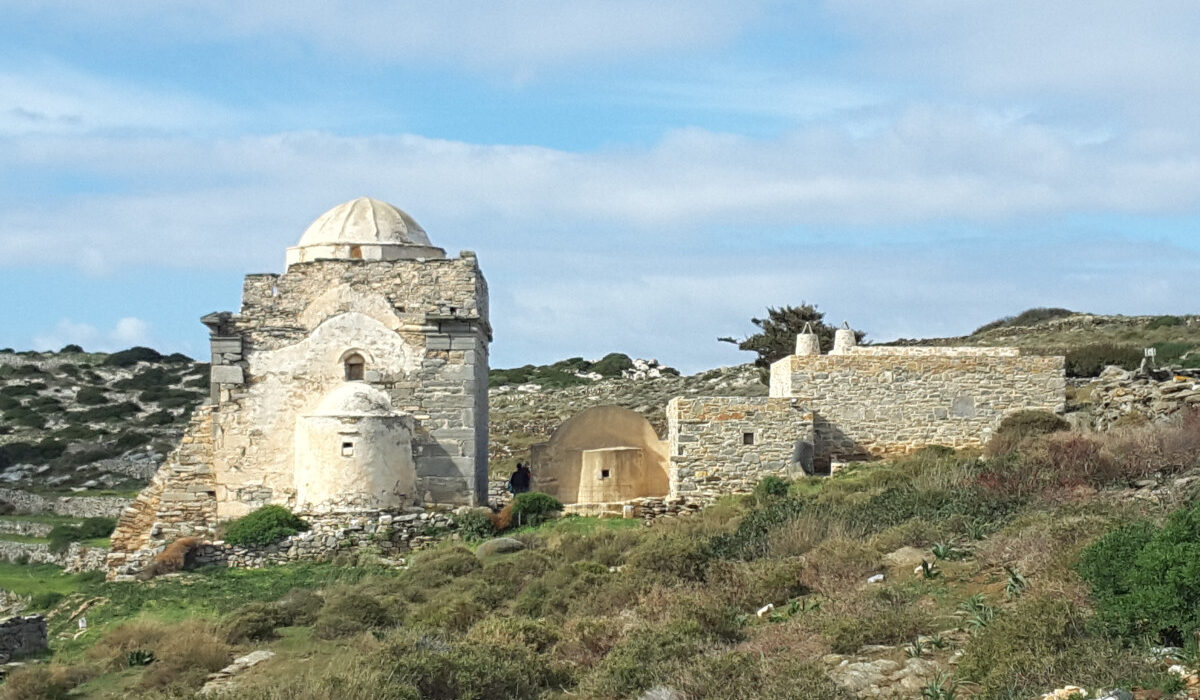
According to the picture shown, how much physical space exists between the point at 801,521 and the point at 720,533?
6.11 feet

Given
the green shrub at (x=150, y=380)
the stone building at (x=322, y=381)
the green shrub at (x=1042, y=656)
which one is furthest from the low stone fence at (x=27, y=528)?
the green shrub at (x=150, y=380)

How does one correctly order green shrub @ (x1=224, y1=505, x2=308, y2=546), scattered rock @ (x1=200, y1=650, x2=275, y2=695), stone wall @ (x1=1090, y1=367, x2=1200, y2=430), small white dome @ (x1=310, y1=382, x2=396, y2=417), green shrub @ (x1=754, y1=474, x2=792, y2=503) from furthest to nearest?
small white dome @ (x1=310, y1=382, x2=396, y2=417), green shrub @ (x1=754, y1=474, x2=792, y2=503), green shrub @ (x1=224, y1=505, x2=308, y2=546), stone wall @ (x1=1090, y1=367, x2=1200, y2=430), scattered rock @ (x1=200, y1=650, x2=275, y2=695)

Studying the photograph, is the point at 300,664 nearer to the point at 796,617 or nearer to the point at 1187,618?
the point at 796,617

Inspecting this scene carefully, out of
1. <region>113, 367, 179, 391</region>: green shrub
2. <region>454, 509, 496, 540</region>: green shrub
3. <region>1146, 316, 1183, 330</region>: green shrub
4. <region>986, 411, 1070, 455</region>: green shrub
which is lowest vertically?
<region>454, 509, 496, 540</region>: green shrub

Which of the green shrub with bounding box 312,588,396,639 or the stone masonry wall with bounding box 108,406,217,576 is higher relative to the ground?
the stone masonry wall with bounding box 108,406,217,576

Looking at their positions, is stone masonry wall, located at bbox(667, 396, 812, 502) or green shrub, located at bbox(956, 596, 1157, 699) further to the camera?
stone masonry wall, located at bbox(667, 396, 812, 502)

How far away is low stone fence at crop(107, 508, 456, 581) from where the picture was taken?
70.6 ft

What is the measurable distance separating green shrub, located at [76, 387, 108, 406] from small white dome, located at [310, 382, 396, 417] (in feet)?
151

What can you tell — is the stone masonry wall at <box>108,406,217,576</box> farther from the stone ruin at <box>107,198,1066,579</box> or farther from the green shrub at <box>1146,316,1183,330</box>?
the green shrub at <box>1146,316,1183,330</box>

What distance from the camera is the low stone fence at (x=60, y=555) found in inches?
938

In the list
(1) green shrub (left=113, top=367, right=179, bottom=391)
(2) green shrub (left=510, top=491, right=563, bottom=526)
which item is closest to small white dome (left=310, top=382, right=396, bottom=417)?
(2) green shrub (left=510, top=491, right=563, bottom=526)

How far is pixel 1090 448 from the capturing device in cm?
1741

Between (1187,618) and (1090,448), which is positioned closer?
(1187,618)

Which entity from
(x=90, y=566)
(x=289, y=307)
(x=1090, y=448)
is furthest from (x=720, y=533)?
(x=90, y=566)
